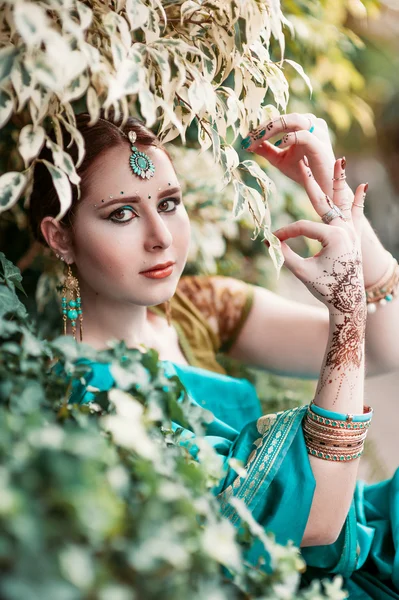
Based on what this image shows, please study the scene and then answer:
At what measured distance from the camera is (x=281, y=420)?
45.0 inches

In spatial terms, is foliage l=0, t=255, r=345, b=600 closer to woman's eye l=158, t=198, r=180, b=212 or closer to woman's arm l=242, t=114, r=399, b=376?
woman's eye l=158, t=198, r=180, b=212

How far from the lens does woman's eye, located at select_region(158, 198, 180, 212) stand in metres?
1.30

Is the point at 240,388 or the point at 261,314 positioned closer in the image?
the point at 240,388

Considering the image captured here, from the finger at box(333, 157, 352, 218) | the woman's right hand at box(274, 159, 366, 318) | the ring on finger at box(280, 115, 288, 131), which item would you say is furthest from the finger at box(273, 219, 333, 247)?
the ring on finger at box(280, 115, 288, 131)

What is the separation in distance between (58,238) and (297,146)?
21.4 inches

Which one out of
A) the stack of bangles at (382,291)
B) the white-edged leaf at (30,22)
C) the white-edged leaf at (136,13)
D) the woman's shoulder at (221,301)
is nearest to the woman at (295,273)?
the stack of bangles at (382,291)

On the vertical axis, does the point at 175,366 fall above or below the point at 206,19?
below

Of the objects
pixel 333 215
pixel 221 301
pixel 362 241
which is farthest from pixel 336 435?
pixel 221 301

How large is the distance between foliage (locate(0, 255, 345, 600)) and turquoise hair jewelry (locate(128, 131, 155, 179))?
0.52 metres

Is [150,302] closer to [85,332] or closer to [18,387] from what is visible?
[85,332]

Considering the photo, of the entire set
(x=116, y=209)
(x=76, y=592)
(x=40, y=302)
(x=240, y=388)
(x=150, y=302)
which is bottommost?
(x=40, y=302)

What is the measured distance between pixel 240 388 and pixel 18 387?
2.93ft

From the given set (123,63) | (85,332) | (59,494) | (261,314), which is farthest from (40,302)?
(59,494)

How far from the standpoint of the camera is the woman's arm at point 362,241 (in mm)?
1335
